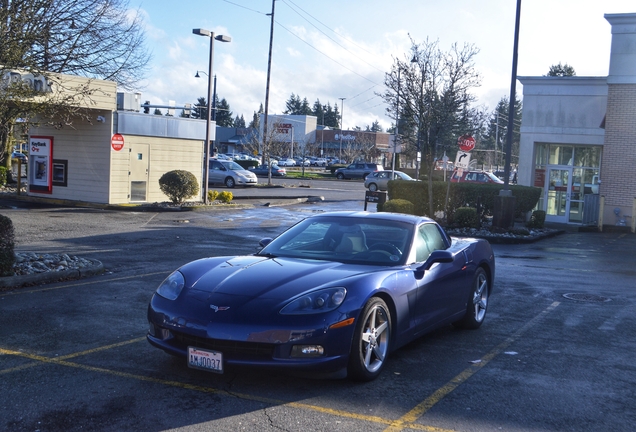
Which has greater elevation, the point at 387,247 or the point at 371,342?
the point at 387,247

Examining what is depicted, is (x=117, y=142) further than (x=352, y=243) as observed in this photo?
Yes

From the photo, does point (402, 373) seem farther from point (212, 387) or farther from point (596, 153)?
point (596, 153)

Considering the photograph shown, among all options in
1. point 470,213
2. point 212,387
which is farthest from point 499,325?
point 470,213

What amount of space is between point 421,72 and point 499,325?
1892 cm

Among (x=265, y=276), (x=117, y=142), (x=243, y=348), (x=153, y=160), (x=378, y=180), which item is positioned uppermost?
(x=117, y=142)

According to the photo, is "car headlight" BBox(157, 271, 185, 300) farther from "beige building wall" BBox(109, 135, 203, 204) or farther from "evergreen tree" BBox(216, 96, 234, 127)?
"evergreen tree" BBox(216, 96, 234, 127)

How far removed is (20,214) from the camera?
20938 mm

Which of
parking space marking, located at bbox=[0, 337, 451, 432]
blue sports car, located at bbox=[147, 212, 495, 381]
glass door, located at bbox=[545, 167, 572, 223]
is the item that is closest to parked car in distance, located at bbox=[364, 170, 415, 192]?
glass door, located at bbox=[545, 167, 572, 223]

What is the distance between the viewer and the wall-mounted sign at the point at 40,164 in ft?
86.7

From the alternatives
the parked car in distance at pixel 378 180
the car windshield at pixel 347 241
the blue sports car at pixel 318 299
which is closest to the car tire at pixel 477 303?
the blue sports car at pixel 318 299

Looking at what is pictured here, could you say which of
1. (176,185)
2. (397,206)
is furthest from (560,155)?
(176,185)

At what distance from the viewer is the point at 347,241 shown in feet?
22.7

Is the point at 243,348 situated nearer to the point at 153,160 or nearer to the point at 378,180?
the point at 153,160

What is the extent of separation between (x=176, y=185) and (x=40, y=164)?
5715 mm
